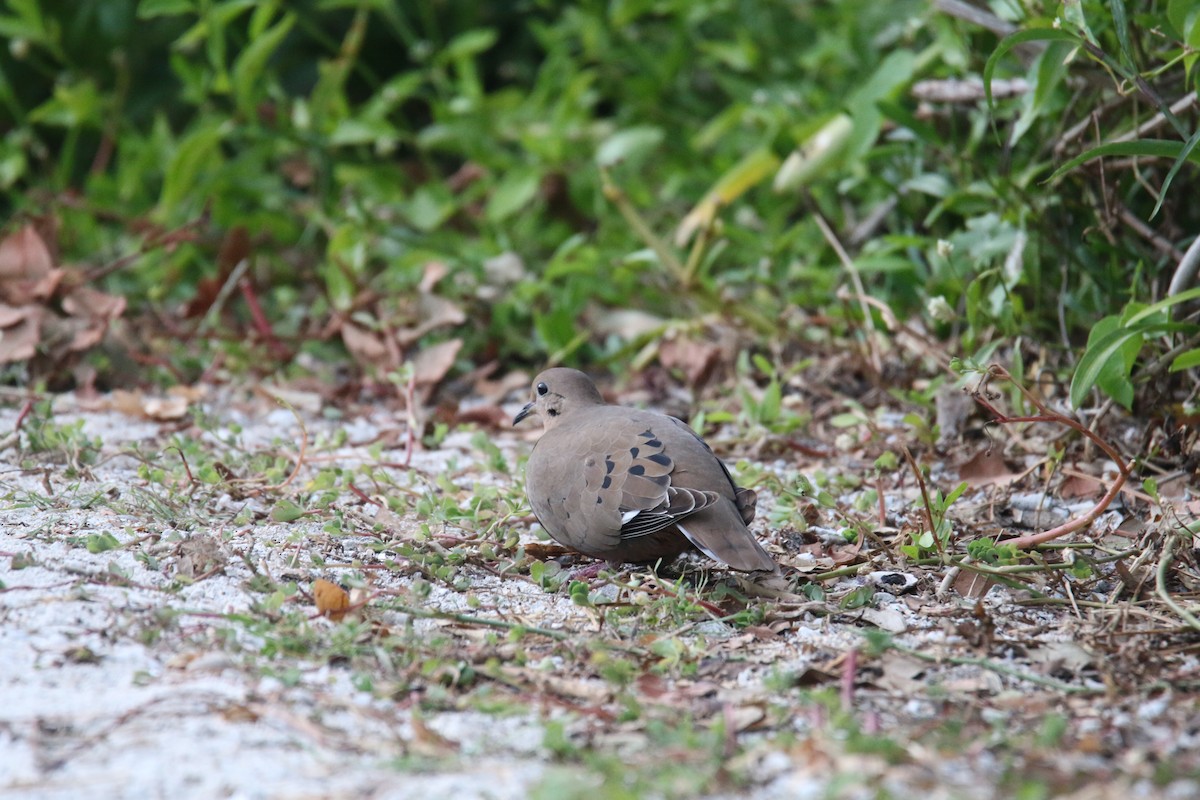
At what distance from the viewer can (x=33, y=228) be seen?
5.28 metres

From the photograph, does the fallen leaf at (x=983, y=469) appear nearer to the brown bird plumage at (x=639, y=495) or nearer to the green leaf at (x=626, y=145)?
the brown bird plumage at (x=639, y=495)

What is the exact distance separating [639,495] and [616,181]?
3.01 metres

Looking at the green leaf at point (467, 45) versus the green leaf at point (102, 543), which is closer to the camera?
the green leaf at point (102, 543)

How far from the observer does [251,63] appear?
17.7 feet

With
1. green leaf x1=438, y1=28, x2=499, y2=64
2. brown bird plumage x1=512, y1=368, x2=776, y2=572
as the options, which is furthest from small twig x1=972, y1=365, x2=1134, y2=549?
green leaf x1=438, y1=28, x2=499, y2=64

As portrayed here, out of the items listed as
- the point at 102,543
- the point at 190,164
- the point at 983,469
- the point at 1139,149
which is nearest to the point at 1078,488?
the point at 983,469

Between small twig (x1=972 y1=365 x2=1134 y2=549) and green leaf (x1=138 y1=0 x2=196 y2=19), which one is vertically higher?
green leaf (x1=138 y1=0 x2=196 y2=19)

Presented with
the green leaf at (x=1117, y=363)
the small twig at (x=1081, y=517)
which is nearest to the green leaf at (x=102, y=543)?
the small twig at (x=1081, y=517)

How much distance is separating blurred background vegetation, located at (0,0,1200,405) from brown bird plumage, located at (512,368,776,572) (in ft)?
3.38

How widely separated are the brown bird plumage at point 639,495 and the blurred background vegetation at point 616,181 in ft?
3.38

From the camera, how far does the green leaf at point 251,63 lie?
17.4ft

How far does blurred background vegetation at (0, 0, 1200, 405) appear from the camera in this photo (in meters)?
4.10

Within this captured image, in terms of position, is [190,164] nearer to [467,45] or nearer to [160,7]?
[160,7]

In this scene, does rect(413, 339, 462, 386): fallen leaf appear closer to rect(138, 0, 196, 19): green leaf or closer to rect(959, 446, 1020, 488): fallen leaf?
rect(138, 0, 196, 19): green leaf
